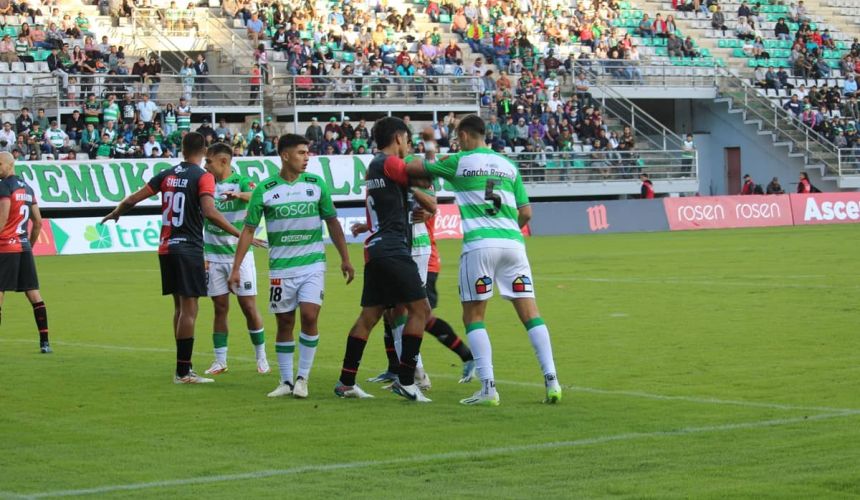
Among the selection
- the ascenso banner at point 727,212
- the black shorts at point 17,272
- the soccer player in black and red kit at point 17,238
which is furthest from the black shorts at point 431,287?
the ascenso banner at point 727,212

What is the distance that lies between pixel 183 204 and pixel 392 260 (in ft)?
8.12

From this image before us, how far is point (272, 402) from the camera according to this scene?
10617mm

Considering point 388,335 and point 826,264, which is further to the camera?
point 826,264

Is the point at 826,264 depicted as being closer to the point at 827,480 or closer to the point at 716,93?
the point at 827,480

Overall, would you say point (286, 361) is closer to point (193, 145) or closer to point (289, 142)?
point (289, 142)

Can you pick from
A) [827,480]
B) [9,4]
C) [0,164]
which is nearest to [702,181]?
[9,4]

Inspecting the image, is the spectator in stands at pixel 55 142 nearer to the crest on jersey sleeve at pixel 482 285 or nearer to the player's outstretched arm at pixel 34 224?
the player's outstretched arm at pixel 34 224

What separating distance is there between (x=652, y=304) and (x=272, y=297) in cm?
867

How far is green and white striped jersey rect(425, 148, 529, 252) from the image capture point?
10.2 m

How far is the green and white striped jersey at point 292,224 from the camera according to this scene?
1081 centimetres

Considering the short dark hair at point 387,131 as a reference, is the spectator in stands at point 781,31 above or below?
above

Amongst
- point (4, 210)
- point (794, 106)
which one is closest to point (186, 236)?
point (4, 210)

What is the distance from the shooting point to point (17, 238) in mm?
14547

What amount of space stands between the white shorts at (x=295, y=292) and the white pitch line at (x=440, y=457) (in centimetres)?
279
